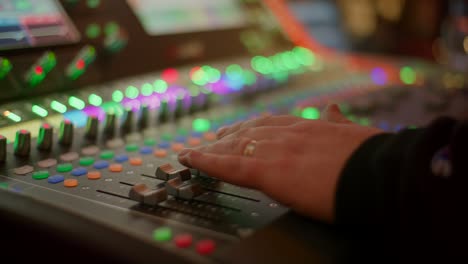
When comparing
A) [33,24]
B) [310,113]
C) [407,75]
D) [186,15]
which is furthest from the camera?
[407,75]

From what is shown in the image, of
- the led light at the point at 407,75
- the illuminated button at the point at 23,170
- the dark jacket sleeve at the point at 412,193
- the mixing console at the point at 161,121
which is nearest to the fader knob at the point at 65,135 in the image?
the mixing console at the point at 161,121

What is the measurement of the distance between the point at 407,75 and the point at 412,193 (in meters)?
1.08

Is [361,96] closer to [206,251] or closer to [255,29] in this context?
[255,29]

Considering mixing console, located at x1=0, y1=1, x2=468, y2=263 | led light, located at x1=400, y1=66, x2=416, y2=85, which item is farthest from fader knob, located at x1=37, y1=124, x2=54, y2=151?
led light, located at x1=400, y1=66, x2=416, y2=85

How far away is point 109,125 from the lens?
2.84 feet

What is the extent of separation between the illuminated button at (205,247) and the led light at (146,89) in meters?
0.63

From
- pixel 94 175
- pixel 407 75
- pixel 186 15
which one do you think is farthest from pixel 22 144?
pixel 407 75

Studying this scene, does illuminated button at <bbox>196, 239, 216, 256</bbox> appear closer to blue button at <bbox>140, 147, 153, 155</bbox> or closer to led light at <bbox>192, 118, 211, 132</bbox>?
blue button at <bbox>140, 147, 153, 155</bbox>

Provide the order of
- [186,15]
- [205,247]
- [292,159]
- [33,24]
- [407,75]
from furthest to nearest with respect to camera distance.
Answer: [407,75] → [186,15] → [33,24] → [292,159] → [205,247]

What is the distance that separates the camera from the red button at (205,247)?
0.48 metres

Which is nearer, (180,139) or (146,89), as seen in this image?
(180,139)

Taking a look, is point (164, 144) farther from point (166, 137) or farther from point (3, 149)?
point (3, 149)

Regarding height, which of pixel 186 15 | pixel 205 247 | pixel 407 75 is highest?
pixel 186 15

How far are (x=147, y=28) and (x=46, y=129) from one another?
511 millimetres
